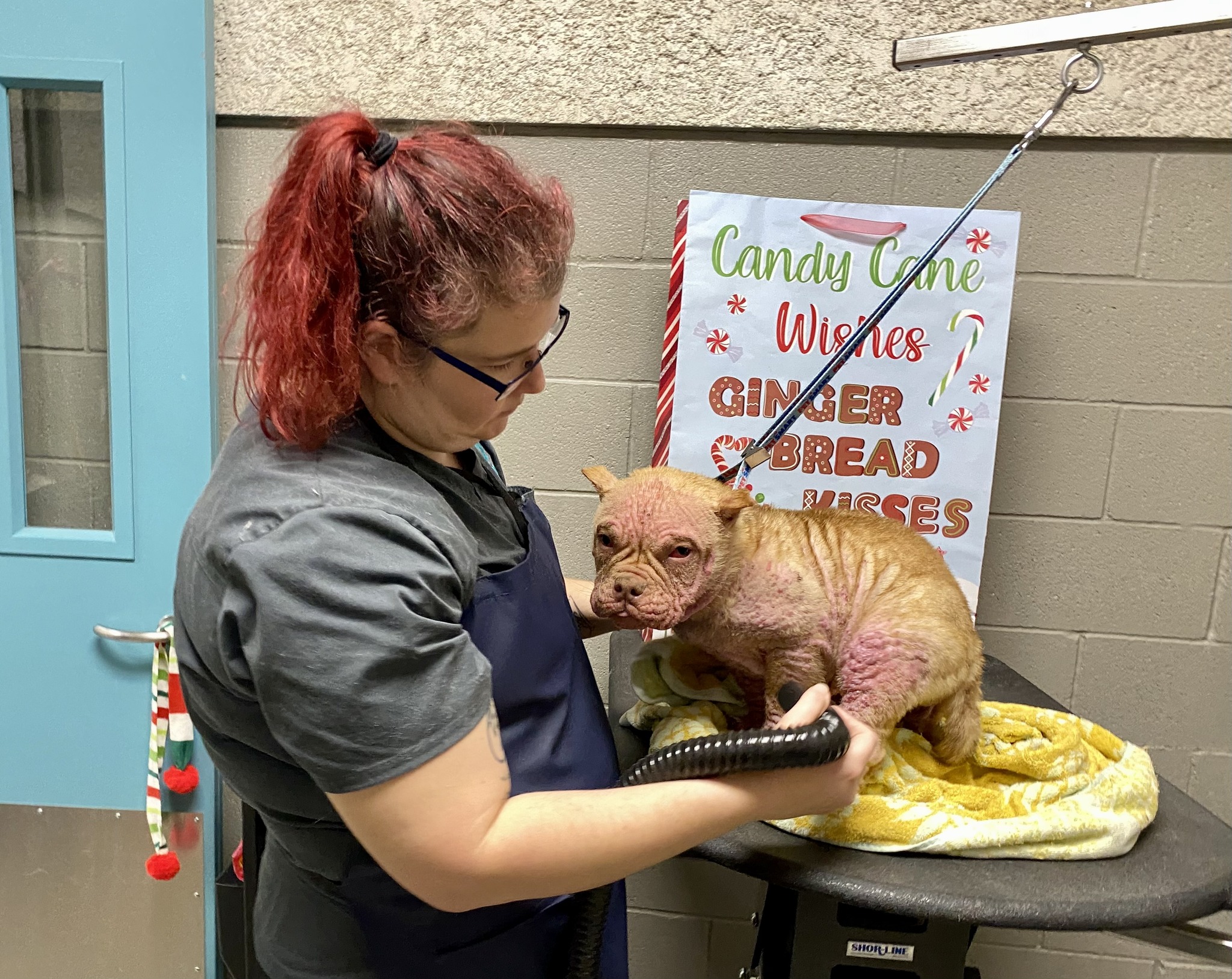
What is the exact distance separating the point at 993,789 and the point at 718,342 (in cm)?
88

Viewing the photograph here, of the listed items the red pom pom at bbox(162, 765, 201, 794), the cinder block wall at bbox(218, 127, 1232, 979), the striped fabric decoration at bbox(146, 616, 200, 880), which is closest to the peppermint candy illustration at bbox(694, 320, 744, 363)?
the cinder block wall at bbox(218, 127, 1232, 979)

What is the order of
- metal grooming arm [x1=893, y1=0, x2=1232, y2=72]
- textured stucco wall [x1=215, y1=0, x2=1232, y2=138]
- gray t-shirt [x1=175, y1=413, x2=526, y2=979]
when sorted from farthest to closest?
textured stucco wall [x1=215, y1=0, x2=1232, y2=138] < metal grooming arm [x1=893, y1=0, x2=1232, y2=72] < gray t-shirt [x1=175, y1=413, x2=526, y2=979]

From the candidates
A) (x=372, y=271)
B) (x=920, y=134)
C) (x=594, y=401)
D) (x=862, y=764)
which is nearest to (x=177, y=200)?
(x=594, y=401)

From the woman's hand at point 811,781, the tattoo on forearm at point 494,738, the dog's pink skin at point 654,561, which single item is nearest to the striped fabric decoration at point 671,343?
the dog's pink skin at point 654,561

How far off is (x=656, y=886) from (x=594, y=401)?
105cm

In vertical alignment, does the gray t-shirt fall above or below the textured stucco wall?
below

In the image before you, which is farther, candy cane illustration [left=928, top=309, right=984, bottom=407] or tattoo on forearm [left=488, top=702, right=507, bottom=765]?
candy cane illustration [left=928, top=309, right=984, bottom=407]

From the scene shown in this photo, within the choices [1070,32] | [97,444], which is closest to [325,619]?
[1070,32]

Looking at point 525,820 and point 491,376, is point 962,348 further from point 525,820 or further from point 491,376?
point 525,820

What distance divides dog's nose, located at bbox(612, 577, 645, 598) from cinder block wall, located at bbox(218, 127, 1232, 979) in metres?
0.82

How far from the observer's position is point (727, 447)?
1601mm

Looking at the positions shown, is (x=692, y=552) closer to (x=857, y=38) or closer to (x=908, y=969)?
(x=908, y=969)

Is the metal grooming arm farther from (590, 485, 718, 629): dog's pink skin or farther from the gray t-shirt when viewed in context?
the gray t-shirt

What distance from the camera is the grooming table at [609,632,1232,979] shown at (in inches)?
33.0
